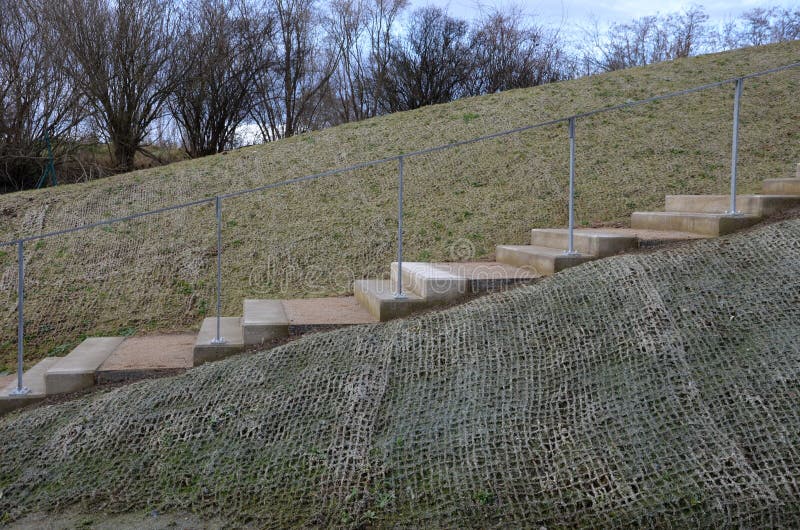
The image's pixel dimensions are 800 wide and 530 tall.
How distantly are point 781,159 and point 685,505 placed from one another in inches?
252

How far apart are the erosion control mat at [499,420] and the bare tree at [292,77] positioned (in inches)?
484

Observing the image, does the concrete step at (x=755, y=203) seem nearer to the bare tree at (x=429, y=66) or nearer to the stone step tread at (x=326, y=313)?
the stone step tread at (x=326, y=313)

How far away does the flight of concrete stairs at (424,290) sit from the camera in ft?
13.3

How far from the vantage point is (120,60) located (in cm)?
1068

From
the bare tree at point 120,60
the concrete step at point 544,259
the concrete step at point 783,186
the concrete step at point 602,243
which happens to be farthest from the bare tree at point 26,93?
the concrete step at point 783,186

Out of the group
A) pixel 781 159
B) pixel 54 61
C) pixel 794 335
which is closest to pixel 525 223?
pixel 781 159

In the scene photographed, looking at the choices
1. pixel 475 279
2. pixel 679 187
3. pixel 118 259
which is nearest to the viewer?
pixel 475 279

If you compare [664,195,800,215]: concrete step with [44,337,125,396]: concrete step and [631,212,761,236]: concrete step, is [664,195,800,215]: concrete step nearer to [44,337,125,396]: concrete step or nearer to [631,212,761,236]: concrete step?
[631,212,761,236]: concrete step

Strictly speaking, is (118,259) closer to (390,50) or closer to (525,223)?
(525,223)

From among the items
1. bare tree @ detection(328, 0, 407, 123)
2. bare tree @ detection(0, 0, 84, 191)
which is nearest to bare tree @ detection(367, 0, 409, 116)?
bare tree @ detection(328, 0, 407, 123)

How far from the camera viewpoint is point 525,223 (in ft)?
22.7

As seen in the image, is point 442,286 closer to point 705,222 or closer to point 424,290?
point 424,290

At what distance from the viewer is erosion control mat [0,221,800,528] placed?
263 centimetres

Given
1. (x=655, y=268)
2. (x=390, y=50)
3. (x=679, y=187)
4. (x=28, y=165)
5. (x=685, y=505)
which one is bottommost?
(x=685, y=505)
